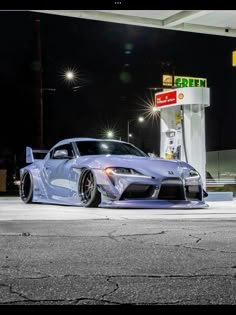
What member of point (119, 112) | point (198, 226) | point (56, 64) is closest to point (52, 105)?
point (56, 64)

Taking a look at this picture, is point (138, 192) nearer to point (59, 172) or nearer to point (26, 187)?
point (59, 172)

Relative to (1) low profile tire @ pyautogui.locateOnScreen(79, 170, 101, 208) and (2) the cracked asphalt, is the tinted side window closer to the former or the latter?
(1) low profile tire @ pyautogui.locateOnScreen(79, 170, 101, 208)

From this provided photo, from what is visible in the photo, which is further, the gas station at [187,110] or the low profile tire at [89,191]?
the gas station at [187,110]

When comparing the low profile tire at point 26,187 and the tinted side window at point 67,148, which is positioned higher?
the tinted side window at point 67,148

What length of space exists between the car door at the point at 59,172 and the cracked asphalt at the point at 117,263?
3.31 metres

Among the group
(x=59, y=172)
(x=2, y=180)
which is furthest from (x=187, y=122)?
(x=2, y=180)

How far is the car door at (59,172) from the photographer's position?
10.3m

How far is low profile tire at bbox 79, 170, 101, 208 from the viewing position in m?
9.39

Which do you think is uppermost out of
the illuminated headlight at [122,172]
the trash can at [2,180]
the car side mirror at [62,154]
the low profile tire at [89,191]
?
the car side mirror at [62,154]

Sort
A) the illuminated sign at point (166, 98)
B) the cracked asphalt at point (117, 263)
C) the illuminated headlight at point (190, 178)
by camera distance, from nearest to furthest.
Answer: the cracked asphalt at point (117, 263), the illuminated headlight at point (190, 178), the illuminated sign at point (166, 98)

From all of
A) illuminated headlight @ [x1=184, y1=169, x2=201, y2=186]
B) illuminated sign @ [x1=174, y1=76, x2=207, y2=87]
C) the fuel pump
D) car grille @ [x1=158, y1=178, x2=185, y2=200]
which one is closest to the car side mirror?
car grille @ [x1=158, y1=178, x2=185, y2=200]

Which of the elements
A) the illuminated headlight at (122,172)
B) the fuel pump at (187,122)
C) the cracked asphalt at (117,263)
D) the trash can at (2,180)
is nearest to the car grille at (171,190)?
the illuminated headlight at (122,172)

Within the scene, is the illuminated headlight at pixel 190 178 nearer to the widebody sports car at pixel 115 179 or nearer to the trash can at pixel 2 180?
the widebody sports car at pixel 115 179

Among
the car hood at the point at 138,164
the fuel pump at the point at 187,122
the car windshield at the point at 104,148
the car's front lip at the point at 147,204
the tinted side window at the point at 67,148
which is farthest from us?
the fuel pump at the point at 187,122
